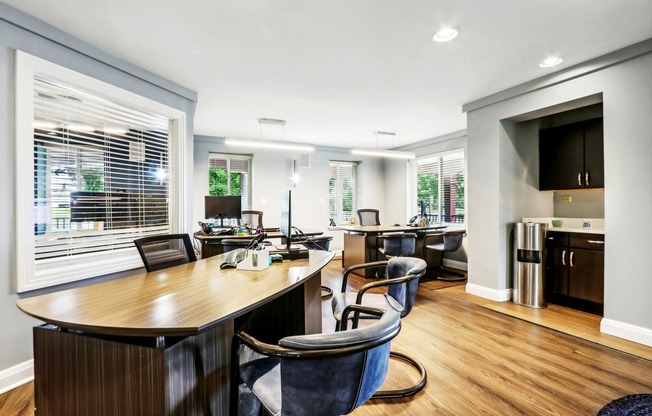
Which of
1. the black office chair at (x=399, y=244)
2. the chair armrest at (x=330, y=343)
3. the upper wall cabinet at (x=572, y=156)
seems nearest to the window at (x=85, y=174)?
the chair armrest at (x=330, y=343)

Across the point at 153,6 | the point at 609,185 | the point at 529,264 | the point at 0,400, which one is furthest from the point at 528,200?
the point at 0,400

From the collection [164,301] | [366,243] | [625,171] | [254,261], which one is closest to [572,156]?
[625,171]

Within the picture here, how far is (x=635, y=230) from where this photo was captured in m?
2.69

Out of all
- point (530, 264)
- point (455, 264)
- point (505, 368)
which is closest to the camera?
point (505, 368)

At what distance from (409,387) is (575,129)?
11.8 feet

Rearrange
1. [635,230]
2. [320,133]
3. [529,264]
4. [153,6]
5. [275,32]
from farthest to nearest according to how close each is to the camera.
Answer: [320,133], [529,264], [635,230], [275,32], [153,6]

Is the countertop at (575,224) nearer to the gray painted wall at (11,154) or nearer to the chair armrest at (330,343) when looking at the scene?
the chair armrest at (330,343)

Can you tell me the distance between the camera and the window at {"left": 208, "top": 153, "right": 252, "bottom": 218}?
6.34 meters

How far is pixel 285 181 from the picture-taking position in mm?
6766

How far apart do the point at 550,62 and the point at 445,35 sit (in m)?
1.29

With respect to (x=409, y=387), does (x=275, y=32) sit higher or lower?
higher

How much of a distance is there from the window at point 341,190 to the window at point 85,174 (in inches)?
169

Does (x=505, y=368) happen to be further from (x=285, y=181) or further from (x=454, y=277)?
(x=285, y=181)

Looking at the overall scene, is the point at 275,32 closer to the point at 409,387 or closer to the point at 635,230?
the point at 409,387
